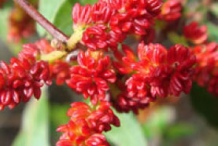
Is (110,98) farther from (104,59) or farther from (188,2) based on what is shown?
(188,2)

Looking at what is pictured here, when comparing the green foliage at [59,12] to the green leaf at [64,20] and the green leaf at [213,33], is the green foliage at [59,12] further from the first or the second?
the green leaf at [213,33]

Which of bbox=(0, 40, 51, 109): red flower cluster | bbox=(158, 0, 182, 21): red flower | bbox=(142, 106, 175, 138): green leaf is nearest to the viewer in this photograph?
bbox=(0, 40, 51, 109): red flower cluster

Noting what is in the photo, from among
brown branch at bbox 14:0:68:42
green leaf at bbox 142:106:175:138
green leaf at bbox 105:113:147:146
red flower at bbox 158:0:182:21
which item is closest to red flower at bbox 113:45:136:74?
brown branch at bbox 14:0:68:42

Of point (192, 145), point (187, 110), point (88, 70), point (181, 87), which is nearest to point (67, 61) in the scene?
point (88, 70)

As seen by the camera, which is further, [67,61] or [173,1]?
[173,1]

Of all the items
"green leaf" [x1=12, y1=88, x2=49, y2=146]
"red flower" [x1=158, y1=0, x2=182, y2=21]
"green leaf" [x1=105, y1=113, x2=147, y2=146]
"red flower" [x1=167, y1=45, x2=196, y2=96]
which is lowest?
"green leaf" [x1=105, y1=113, x2=147, y2=146]

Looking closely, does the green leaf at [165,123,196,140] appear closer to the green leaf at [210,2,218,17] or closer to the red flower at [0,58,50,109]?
the green leaf at [210,2,218,17]
